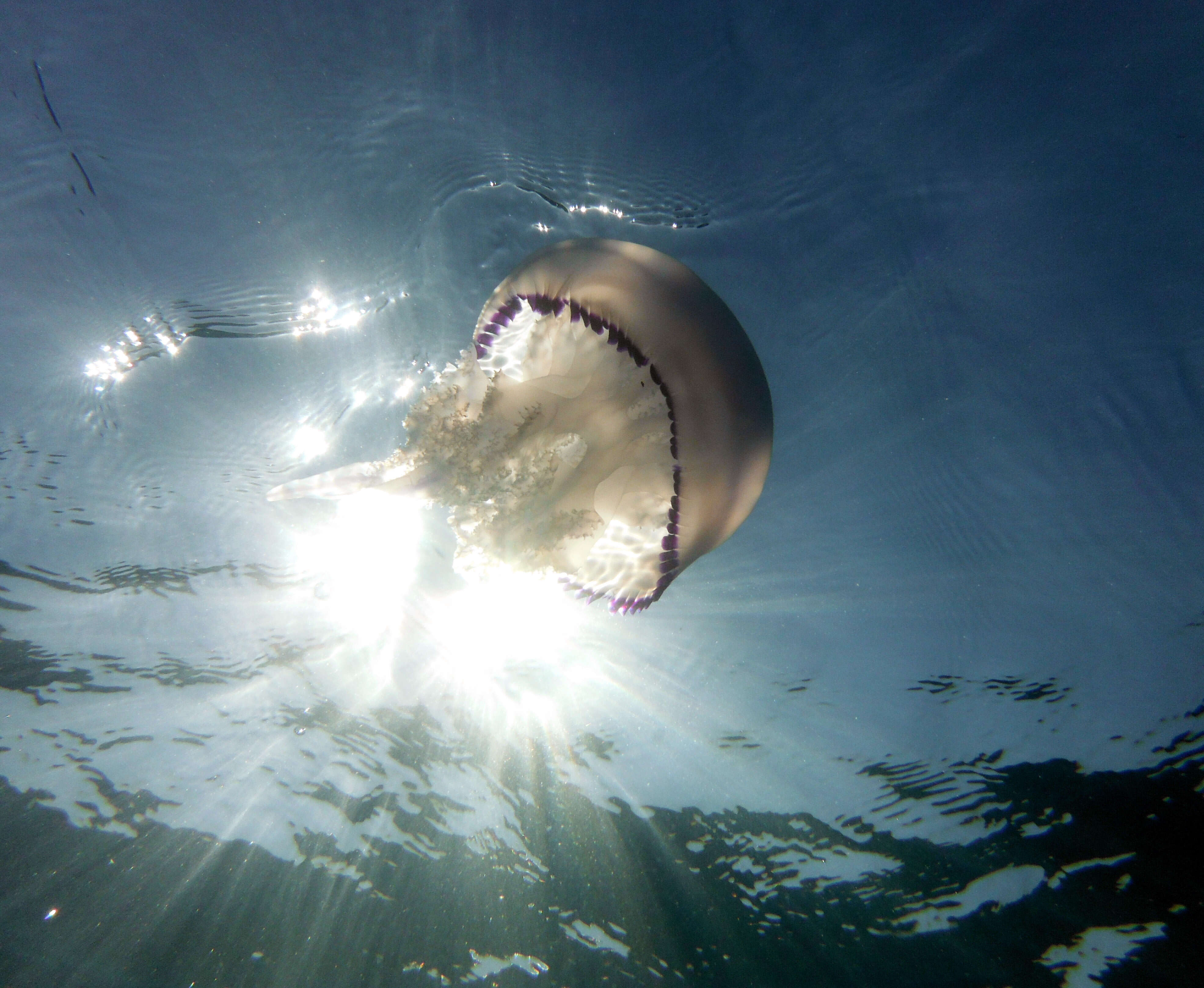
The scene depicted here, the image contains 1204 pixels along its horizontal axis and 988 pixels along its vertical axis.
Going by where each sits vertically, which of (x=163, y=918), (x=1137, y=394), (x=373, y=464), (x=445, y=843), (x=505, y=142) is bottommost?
(x=163, y=918)

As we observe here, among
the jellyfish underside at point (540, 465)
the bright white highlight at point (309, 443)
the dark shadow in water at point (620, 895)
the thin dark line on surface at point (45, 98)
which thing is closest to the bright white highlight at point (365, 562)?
the bright white highlight at point (309, 443)

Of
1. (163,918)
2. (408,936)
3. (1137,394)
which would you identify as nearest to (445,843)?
(408,936)

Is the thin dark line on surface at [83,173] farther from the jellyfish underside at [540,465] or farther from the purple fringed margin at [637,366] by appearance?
the purple fringed margin at [637,366]

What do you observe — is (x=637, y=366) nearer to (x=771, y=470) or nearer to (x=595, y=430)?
(x=595, y=430)

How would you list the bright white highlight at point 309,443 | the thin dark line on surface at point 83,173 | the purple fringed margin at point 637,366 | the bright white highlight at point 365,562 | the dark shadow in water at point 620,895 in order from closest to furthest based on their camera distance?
the purple fringed margin at point 637,366 < the thin dark line on surface at point 83,173 < the bright white highlight at point 309,443 < the bright white highlight at point 365,562 < the dark shadow in water at point 620,895

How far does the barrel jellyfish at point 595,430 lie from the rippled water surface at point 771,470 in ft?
3.82

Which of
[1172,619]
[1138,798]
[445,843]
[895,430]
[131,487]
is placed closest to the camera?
[895,430]

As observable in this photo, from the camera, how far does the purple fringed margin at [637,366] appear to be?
9.03 feet

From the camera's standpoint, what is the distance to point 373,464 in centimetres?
380

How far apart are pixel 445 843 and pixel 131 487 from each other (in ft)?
33.9

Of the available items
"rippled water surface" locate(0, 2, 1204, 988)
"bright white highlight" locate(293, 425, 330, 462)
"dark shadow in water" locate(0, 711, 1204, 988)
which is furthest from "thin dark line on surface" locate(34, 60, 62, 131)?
"dark shadow in water" locate(0, 711, 1204, 988)

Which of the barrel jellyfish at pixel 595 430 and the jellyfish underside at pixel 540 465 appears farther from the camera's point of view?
the jellyfish underside at pixel 540 465

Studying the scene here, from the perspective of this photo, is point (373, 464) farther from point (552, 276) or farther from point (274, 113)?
point (274, 113)

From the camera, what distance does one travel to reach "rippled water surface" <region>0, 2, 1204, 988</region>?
3.59 m
